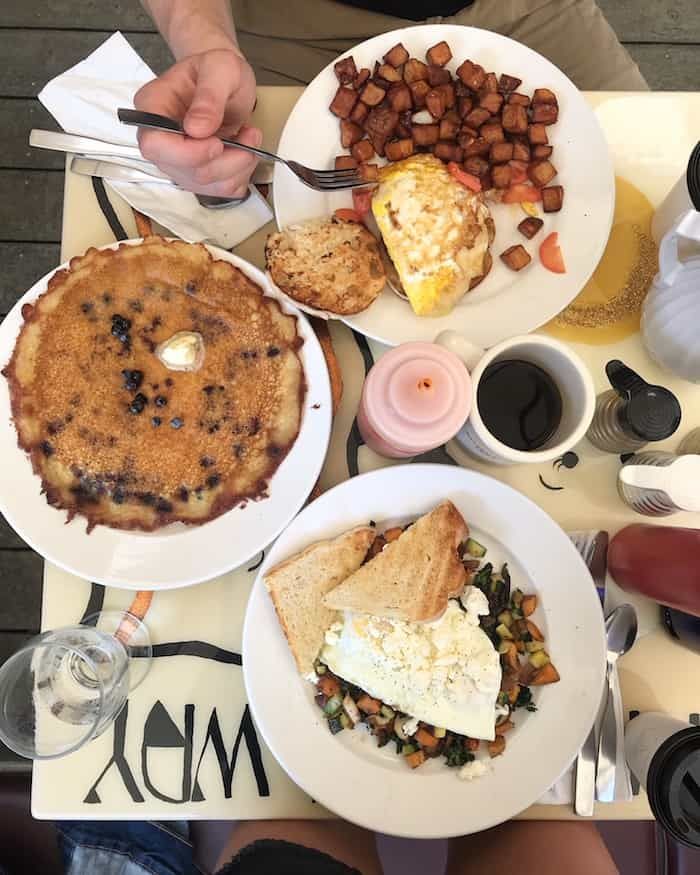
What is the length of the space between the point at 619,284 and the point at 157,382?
76cm

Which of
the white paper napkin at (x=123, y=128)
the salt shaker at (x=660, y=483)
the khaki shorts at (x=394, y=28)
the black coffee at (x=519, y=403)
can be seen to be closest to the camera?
the salt shaker at (x=660, y=483)

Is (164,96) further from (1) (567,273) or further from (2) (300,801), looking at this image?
(2) (300,801)

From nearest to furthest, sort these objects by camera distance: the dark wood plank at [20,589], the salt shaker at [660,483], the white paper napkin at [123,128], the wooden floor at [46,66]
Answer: the salt shaker at [660,483]
the white paper napkin at [123,128]
the dark wood plank at [20,589]
the wooden floor at [46,66]

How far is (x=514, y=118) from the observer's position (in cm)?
108

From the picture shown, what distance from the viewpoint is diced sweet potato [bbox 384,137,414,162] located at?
1.08 m

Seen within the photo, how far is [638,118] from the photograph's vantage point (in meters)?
1.17

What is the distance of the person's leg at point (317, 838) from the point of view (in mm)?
1128

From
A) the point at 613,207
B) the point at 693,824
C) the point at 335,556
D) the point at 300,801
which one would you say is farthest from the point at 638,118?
the point at 300,801

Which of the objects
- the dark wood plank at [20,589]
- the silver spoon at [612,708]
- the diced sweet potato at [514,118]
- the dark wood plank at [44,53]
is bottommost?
the dark wood plank at [20,589]

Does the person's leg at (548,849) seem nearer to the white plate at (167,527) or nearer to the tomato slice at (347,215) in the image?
the white plate at (167,527)

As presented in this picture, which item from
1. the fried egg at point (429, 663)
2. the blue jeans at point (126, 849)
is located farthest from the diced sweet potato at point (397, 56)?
the blue jeans at point (126, 849)

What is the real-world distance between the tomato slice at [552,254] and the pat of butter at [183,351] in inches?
21.5

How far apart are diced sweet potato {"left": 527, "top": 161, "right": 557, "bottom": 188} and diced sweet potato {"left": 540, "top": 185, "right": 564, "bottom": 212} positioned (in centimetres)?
1

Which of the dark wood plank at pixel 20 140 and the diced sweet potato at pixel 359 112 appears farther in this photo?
the dark wood plank at pixel 20 140
